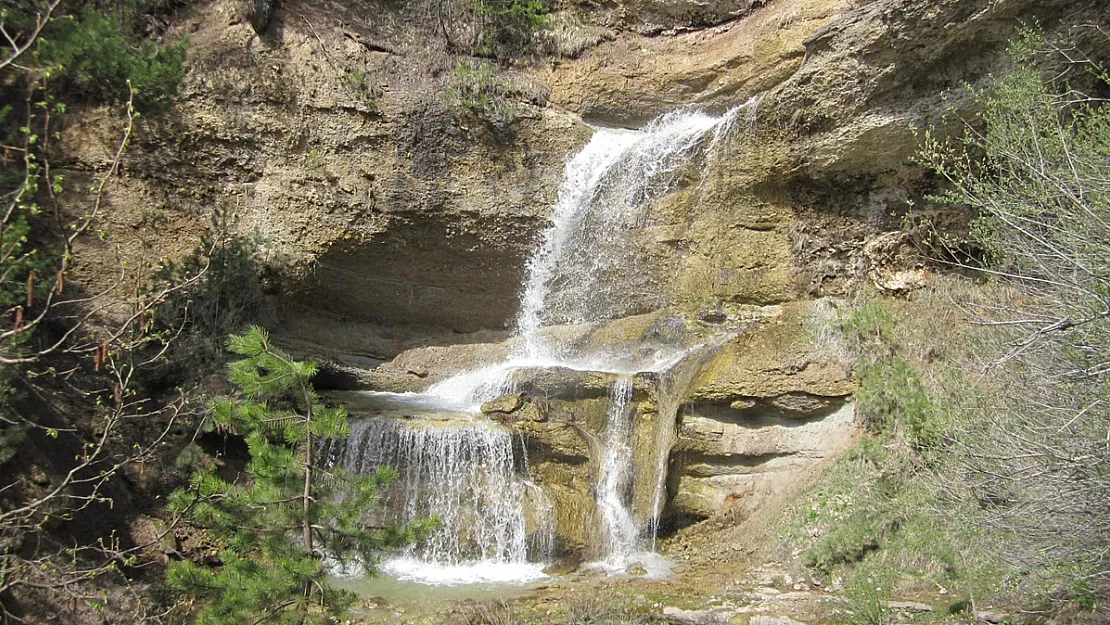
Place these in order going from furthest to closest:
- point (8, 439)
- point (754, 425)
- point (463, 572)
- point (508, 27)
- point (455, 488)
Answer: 1. point (508, 27)
2. point (754, 425)
3. point (455, 488)
4. point (463, 572)
5. point (8, 439)

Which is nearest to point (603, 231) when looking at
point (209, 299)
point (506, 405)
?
point (506, 405)

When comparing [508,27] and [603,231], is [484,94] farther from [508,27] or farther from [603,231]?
[603,231]

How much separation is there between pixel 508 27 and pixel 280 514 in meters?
9.74

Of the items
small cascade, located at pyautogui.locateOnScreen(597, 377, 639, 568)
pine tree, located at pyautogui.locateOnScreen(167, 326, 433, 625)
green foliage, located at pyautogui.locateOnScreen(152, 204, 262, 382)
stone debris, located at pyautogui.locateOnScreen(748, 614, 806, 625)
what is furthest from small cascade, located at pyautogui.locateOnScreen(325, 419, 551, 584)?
pine tree, located at pyautogui.locateOnScreen(167, 326, 433, 625)

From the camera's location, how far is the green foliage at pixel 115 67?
804cm

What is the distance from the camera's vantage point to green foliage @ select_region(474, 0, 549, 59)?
12469 mm

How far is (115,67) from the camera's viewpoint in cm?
846

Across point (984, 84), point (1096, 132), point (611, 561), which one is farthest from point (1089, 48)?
point (611, 561)

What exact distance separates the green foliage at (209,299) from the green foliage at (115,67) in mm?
1503

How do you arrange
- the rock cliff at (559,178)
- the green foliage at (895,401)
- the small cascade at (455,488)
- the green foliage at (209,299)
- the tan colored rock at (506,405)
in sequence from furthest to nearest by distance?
the green foliage at (209,299) → the rock cliff at (559,178) → the tan colored rock at (506,405) → the small cascade at (455,488) → the green foliage at (895,401)

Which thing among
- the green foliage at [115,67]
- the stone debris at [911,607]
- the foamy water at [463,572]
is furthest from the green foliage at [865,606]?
the green foliage at [115,67]

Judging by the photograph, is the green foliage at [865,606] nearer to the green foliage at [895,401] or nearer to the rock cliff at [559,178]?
the green foliage at [895,401]

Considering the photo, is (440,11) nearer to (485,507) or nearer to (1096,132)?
(485,507)

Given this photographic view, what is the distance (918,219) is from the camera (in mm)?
9500
